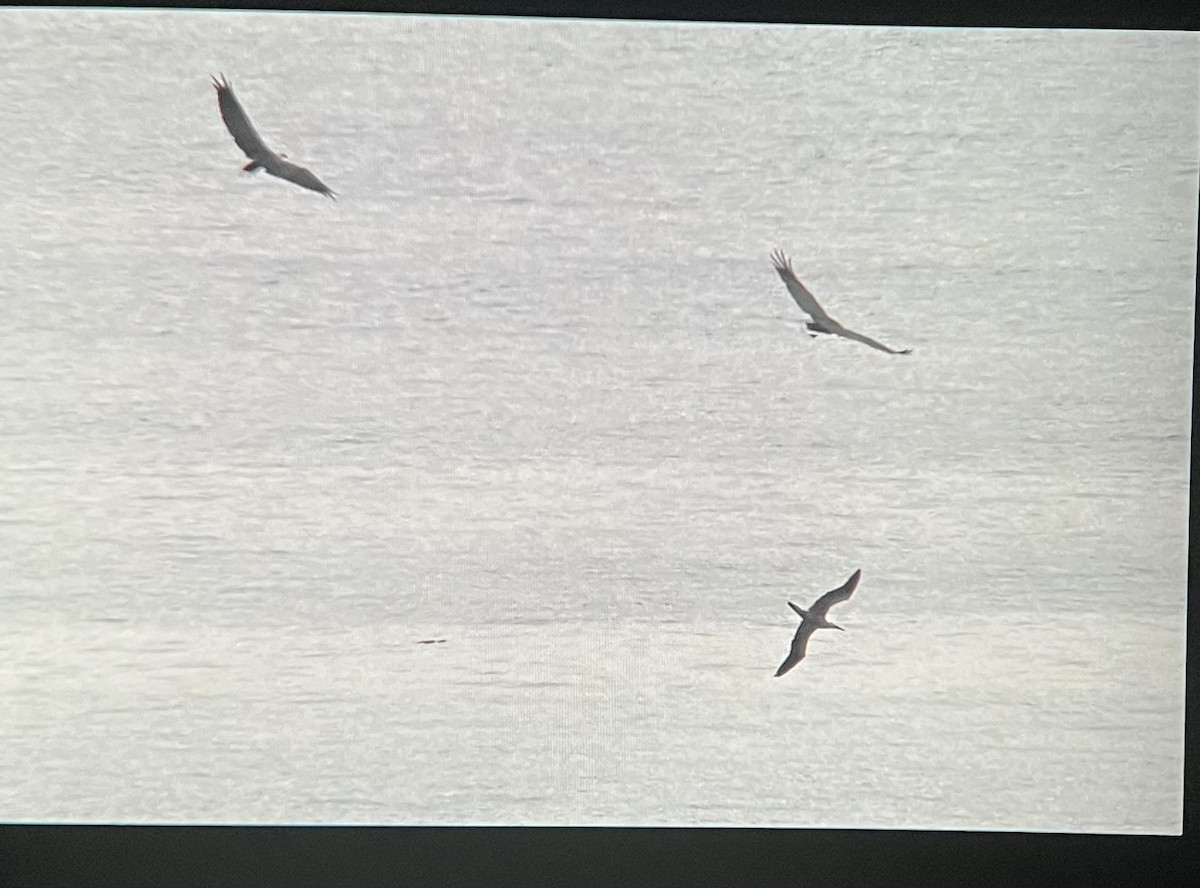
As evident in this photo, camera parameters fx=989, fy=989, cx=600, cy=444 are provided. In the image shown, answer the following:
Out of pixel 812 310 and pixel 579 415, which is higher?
pixel 812 310

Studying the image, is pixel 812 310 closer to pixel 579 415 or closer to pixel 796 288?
pixel 796 288

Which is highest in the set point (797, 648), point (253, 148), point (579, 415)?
point (253, 148)

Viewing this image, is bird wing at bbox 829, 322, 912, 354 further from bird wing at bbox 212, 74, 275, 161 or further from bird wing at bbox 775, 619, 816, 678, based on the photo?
bird wing at bbox 212, 74, 275, 161

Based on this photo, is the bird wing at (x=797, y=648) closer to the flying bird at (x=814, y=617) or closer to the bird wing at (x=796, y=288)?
the flying bird at (x=814, y=617)

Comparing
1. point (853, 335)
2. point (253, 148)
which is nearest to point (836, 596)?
point (853, 335)

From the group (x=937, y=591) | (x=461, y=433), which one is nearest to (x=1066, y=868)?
(x=937, y=591)

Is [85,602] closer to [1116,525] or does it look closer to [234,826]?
[234,826]

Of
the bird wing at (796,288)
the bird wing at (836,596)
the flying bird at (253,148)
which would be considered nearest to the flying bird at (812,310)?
the bird wing at (796,288)
